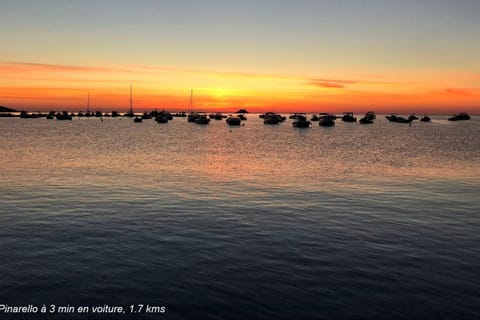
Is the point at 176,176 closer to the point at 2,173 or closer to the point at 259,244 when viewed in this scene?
the point at 2,173

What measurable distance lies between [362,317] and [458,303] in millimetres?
3357

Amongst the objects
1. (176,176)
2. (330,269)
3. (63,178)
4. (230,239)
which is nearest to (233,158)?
(176,176)

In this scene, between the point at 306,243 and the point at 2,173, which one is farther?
the point at 2,173

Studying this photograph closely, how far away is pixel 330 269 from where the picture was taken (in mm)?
14297

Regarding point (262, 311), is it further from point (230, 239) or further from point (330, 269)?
→ point (230, 239)

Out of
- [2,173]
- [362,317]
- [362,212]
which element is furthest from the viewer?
[2,173]

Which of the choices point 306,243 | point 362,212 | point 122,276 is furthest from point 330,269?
point 362,212

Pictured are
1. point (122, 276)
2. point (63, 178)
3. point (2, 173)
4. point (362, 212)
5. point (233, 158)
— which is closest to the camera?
point (122, 276)

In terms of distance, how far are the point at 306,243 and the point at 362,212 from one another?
772 centimetres

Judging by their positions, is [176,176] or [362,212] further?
[176,176]

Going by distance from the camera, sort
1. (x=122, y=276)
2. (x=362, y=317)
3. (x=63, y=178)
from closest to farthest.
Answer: (x=362, y=317), (x=122, y=276), (x=63, y=178)

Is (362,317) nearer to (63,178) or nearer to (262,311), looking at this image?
(262,311)

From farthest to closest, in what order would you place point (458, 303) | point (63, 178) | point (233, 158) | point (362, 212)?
1. point (233, 158)
2. point (63, 178)
3. point (362, 212)
4. point (458, 303)

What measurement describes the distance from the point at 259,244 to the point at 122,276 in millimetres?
6352
